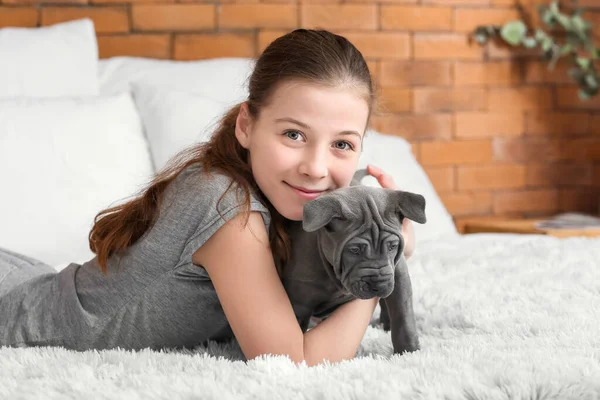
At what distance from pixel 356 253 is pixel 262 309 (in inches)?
7.3

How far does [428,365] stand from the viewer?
93 cm

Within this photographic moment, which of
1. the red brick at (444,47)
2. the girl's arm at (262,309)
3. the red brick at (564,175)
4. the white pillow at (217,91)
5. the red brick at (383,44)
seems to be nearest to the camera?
the girl's arm at (262,309)

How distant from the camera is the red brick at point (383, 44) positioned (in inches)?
112

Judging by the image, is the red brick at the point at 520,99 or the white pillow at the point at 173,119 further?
the red brick at the point at 520,99

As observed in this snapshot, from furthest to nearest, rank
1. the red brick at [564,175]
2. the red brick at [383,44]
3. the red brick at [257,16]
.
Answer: the red brick at [564,175], the red brick at [383,44], the red brick at [257,16]

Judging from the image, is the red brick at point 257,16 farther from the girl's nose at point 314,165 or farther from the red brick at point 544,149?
the girl's nose at point 314,165

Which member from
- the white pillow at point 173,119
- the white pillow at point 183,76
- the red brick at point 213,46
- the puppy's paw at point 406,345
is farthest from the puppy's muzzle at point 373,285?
the red brick at point 213,46

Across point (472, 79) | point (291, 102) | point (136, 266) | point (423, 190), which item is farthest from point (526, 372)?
point (472, 79)

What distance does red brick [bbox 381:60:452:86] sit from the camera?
290 centimetres

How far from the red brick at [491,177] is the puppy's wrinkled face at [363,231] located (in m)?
2.08

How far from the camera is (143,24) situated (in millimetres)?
2590

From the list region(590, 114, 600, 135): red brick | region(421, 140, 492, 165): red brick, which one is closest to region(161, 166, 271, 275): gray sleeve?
region(421, 140, 492, 165): red brick

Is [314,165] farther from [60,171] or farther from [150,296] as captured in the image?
[60,171]

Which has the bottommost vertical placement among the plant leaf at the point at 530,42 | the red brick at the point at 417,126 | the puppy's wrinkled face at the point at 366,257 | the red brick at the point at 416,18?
the red brick at the point at 417,126
